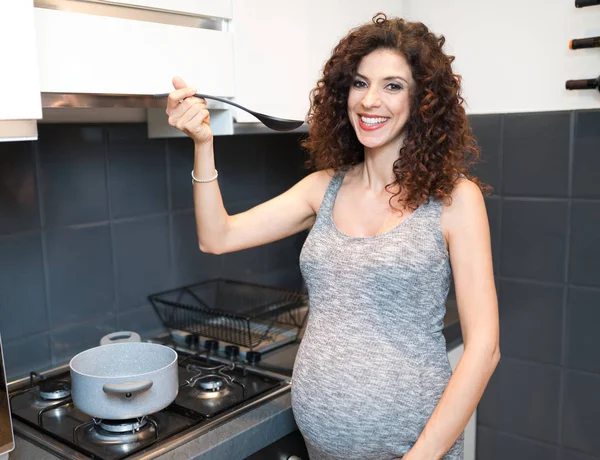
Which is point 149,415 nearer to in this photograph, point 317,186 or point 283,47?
point 317,186

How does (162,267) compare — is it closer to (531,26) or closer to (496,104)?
(496,104)

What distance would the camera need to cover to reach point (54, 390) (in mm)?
1281

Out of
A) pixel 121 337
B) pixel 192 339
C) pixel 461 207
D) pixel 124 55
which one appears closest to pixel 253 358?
pixel 192 339

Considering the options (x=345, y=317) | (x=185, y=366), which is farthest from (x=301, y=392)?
(x=185, y=366)

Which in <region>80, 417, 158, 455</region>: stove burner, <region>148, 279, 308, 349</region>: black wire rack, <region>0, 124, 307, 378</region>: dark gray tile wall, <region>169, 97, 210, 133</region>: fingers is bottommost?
<region>80, 417, 158, 455</region>: stove burner

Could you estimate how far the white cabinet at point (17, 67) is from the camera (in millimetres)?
881

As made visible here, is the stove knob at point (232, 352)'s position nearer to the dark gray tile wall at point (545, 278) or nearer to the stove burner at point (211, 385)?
the stove burner at point (211, 385)

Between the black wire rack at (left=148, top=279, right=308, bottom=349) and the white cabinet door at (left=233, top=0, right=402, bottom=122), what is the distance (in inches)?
19.3

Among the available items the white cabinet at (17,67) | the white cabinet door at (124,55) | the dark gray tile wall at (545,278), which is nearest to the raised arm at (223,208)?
the white cabinet door at (124,55)

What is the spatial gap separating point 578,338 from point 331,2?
1030mm

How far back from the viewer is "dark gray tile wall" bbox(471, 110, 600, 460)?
62.9 inches

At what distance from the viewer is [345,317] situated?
1129 mm

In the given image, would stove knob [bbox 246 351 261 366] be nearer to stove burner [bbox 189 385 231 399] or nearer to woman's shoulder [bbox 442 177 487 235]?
stove burner [bbox 189 385 231 399]

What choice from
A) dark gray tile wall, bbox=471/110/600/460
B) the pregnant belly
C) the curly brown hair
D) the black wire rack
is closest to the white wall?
dark gray tile wall, bbox=471/110/600/460
